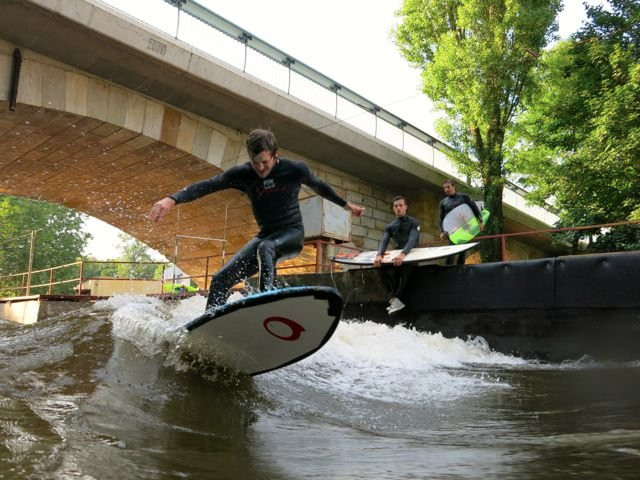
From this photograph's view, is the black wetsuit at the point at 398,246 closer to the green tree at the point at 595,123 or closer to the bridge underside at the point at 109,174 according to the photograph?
the green tree at the point at 595,123

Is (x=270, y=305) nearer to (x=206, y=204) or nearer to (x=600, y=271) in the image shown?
(x=600, y=271)

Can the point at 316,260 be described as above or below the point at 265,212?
above

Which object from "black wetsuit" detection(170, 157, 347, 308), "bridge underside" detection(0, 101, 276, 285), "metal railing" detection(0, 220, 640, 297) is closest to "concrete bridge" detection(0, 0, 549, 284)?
"bridge underside" detection(0, 101, 276, 285)

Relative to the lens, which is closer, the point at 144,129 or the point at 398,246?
the point at 398,246

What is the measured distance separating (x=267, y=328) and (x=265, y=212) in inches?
42.6

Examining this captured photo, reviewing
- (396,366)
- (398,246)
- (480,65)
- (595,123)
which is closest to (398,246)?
(398,246)

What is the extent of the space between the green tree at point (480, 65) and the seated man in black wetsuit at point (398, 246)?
24.0 feet

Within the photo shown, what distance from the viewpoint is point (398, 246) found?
26.8ft

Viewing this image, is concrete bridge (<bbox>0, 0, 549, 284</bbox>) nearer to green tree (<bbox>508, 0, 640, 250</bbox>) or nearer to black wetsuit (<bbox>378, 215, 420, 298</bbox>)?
green tree (<bbox>508, 0, 640, 250</bbox>)

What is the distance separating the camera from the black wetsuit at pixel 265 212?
3.91 m

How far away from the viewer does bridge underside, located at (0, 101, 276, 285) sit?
10406 mm

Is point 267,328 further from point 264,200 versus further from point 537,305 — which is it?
point 537,305

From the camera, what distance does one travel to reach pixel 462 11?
14031 millimetres

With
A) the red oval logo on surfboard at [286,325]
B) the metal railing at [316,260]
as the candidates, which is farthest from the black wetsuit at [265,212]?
the metal railing at [316,260]
